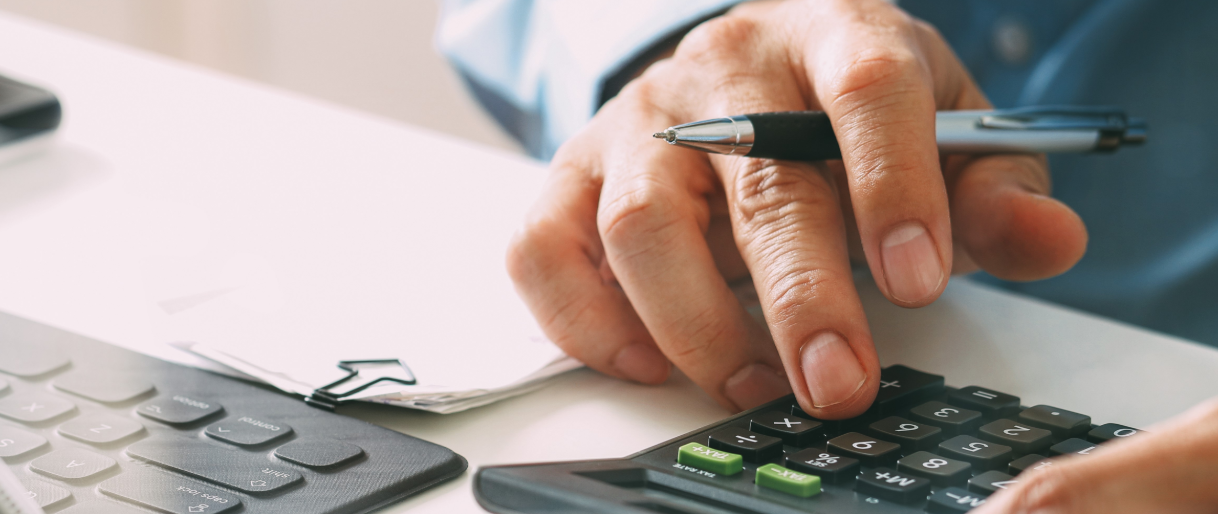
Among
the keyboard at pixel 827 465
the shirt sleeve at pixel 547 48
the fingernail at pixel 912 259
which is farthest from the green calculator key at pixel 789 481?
the shirt sleeve at pixel 547 48

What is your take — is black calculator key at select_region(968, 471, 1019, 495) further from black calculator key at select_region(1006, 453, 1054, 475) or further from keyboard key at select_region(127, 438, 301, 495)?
keyboard key at select_region(127, 438, 301, 495)

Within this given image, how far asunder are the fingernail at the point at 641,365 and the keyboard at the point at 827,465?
0.24 feet

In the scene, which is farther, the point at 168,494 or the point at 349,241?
the point at 349,241

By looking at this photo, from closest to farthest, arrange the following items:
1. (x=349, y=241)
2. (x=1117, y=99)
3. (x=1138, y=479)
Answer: (x=1138, y=479)
(x=349, y=241)
(x=1117, y=99)

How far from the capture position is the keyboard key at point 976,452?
248 mm

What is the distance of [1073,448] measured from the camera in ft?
0.85

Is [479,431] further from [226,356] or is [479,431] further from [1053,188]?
[1053,188]

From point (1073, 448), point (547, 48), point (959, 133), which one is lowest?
point (1073, 448)

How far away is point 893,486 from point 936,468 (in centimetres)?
2

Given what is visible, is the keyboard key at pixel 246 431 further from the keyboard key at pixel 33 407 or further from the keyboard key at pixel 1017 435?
the keyboard key at pixel 1017 435

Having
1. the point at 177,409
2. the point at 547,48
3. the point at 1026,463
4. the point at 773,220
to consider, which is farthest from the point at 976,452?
the point at 547,48

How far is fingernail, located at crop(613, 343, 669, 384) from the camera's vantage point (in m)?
0.37

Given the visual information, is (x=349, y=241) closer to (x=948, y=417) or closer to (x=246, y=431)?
(x=246, y=431)

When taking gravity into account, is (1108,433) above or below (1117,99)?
below
